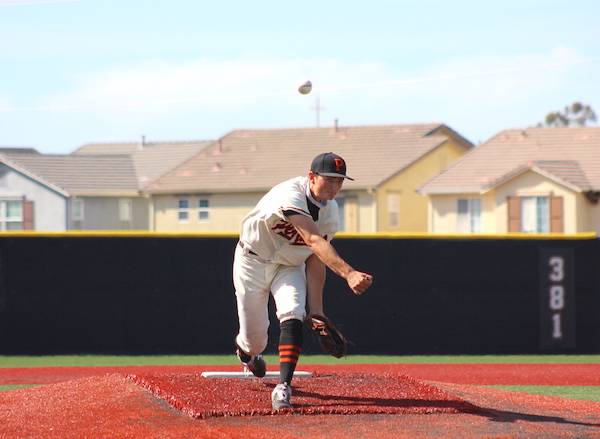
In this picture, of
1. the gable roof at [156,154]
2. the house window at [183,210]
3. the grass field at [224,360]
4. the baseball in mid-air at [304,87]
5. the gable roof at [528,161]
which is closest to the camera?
the grass field at [224,360]

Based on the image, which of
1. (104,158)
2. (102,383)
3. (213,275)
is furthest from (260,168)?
(102,383)

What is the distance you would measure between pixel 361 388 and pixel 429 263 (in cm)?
499

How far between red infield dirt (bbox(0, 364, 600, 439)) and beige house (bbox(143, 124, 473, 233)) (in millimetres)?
29524

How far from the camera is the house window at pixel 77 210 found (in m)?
42.6

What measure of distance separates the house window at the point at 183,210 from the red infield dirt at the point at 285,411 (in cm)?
3334

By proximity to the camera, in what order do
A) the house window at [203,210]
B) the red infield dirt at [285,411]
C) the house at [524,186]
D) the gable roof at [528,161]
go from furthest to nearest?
1. the house window at [203,210]
2. the gable roof at [528,161]
3. the house at [524,186]
4. the red infield dirt at [285,411]

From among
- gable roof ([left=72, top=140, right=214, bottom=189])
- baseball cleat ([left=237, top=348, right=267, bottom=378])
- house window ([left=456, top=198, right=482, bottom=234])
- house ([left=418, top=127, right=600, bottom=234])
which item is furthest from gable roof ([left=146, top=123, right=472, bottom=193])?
baseball cleat ([left=237, top=348, right=267, bottom=378])

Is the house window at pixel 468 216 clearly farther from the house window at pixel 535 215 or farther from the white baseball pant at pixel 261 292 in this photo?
the white baseball pant at pixel 261 292

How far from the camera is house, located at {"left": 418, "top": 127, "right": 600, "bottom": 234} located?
30531 millimetres

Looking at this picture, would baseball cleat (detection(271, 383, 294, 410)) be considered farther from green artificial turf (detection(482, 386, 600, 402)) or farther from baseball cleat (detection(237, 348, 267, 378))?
green artificial turf (detection(482, 386, 600, 402))

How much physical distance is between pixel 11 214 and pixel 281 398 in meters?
39.8

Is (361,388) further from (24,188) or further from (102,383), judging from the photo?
(24,188)

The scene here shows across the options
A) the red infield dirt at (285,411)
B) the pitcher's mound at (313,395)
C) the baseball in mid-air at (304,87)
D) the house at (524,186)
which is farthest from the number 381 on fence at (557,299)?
the house at (524,186)

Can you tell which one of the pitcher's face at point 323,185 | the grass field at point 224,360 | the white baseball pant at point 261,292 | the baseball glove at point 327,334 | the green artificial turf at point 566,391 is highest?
the pitcher's face at point 323,185
